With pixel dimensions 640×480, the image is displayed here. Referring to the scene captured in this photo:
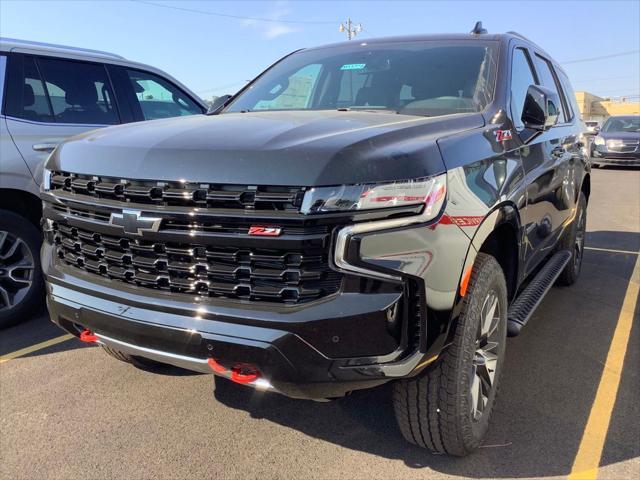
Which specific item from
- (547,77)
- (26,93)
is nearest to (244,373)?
(26,93)

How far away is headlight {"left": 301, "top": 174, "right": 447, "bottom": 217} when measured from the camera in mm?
1865

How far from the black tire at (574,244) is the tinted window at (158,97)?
3600 mm

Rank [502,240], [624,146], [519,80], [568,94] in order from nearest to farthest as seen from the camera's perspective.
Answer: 1. [502,240]
2. [519,80]
3. [568,94]
4. [624,146]

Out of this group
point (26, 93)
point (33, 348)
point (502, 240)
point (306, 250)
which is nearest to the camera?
point (306, 250)

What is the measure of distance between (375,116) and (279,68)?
1.60 metres

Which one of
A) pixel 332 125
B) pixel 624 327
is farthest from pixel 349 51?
pixel 624 327

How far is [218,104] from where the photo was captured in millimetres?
3822

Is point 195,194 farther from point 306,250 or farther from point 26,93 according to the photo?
point 26,93

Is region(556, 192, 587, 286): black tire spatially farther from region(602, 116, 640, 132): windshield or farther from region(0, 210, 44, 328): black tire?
region(602, 116, 640, 132): windshield

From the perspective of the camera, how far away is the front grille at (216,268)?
1910 millimetres

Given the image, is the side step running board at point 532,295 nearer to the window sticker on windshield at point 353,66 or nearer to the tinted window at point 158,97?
the window sticker on windshield at point 353,66

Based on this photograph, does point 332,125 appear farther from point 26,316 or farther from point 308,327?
point 26,316

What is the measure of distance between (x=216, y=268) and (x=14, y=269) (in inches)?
108

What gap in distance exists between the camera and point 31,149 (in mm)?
3953
